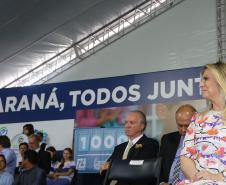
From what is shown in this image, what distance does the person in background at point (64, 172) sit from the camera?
4454 millimetres

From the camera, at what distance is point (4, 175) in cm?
418

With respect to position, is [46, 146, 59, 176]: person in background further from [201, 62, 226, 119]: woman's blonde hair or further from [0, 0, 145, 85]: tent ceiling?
[201, 62, 226, 119]: woman's blonde hair

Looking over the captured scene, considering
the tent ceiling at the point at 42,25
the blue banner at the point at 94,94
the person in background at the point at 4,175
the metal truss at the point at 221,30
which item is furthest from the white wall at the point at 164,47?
the person in background at the point at 4,175

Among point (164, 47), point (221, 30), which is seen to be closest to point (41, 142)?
point (164, 47)

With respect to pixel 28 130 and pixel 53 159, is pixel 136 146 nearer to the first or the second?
pixel 53 159

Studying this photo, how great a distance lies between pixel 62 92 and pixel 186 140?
10.4 feet

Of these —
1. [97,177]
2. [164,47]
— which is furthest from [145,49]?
[97,177]

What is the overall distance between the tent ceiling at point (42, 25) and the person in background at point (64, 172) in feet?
8.66

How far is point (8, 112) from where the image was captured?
516 cm

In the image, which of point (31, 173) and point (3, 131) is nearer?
point (31, 173)

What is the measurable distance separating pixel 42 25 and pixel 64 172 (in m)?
3.35

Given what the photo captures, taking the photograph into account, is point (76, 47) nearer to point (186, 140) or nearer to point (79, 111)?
point (79, 111)

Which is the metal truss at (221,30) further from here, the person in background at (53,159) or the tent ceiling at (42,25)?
the person in background at (53,159)

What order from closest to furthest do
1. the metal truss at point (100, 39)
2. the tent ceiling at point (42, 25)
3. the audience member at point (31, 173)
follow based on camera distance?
1. the audience member at point (31, 173)
2. the tent ceiling at point (42, 25)
3. the metal truss at point (100, 39)
